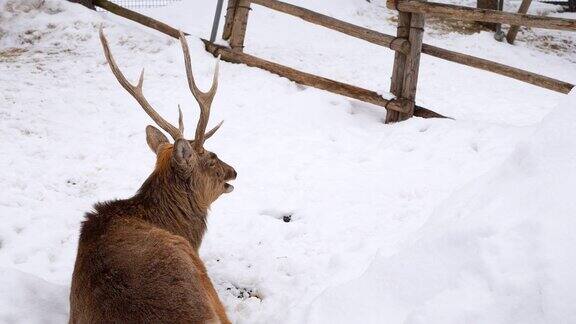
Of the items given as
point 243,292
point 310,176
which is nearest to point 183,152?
point 243,292

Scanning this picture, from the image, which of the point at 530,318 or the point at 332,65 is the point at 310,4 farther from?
the point at 530,318

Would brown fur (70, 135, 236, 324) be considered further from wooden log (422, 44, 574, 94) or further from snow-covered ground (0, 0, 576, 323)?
wooden log (422, 44, 574, 94)

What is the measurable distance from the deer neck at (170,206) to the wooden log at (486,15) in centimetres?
374

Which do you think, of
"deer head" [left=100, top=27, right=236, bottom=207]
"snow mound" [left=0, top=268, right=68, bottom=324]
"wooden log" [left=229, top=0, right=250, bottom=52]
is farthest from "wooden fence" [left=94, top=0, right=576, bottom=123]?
"snow mound" [left=0, top=268, right=68, bottom=324]

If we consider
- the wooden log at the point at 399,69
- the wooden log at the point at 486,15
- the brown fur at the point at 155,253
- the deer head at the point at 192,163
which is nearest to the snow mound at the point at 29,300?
the brown fur at the point at 155,253

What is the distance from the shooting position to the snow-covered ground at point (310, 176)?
2.61 metres

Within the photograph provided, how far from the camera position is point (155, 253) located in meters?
2.94

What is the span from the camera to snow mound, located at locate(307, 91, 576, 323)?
2.30m

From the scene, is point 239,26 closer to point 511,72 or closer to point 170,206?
point 511,72

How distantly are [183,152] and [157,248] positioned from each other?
833 mm

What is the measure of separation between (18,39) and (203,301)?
7.77 metres

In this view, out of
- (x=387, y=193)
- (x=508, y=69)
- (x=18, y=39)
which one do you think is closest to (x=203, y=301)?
(x=387, y=193)

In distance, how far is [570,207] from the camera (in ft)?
8.06

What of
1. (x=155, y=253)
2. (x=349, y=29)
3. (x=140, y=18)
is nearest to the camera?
(x=155, y=253)
